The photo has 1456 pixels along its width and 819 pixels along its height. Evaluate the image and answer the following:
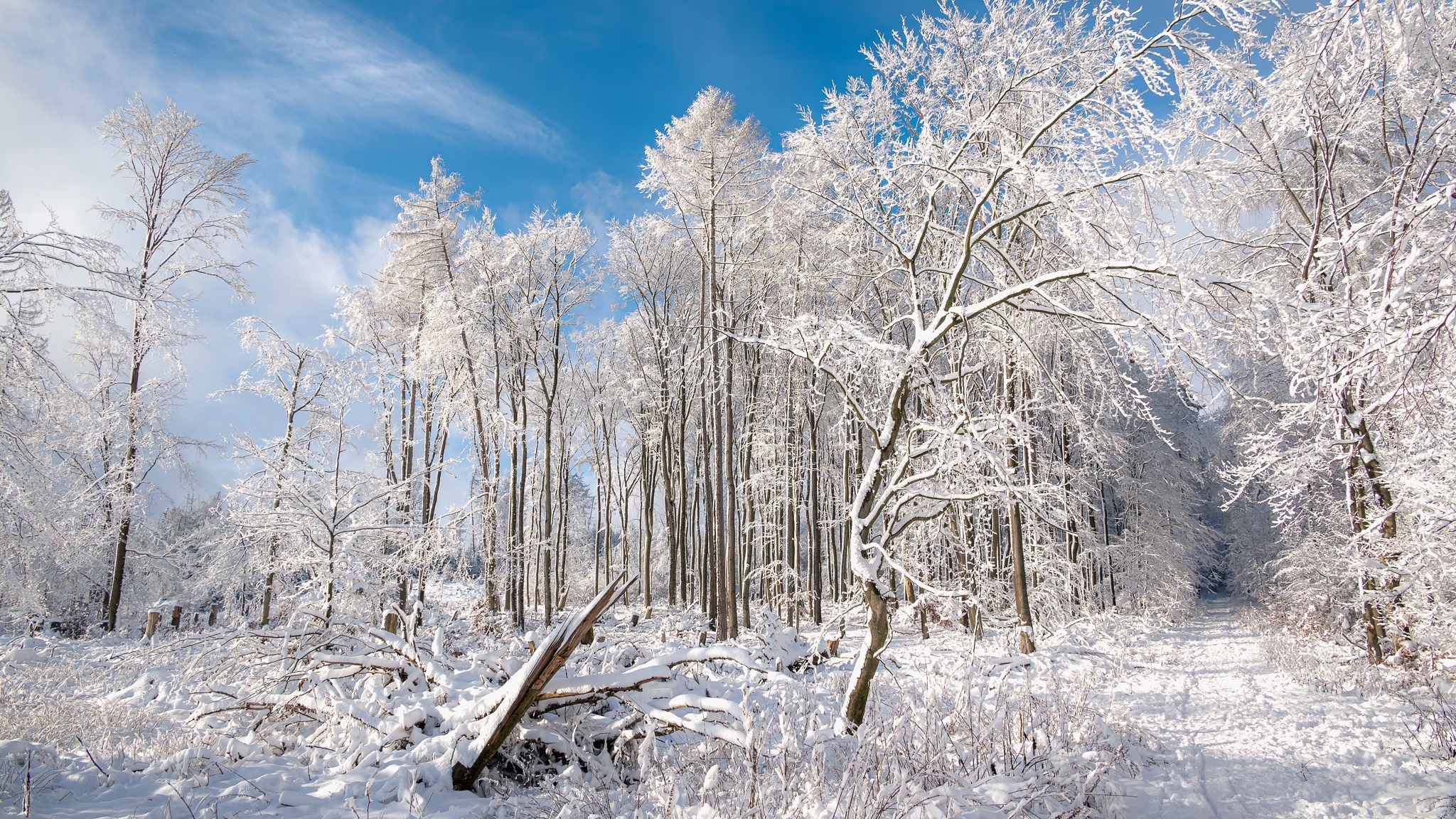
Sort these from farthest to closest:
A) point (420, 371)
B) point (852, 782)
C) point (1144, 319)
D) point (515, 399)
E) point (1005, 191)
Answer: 1. point (515, 399)
2. point (420, 371)
3. point (1005, 191)
4. point (1144, 319)
5. point (852, 782)

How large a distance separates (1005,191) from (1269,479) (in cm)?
488

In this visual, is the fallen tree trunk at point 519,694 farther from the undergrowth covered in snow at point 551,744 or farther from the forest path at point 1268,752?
the forest path at point 1268,752

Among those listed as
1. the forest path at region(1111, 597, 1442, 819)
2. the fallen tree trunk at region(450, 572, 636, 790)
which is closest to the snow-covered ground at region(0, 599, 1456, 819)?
the forest path at region(1111, 597, 1442, 819)

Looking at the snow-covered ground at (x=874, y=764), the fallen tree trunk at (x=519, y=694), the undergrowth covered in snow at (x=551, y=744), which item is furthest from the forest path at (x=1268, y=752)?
the fallen tree trunk at (x=519, y=694)

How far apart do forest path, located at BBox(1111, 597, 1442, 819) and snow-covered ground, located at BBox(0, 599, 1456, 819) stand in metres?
0.02

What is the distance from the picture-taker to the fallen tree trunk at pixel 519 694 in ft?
12.9

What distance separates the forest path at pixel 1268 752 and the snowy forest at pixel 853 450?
57 mm

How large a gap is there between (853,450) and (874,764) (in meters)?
4.56

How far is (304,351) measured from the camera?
46.1ft

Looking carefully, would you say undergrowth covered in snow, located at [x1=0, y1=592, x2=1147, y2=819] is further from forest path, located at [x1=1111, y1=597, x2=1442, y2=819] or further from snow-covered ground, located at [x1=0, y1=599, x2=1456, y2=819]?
forest path, located at [x1=1111, y1=597, x2=1442, y2=819]

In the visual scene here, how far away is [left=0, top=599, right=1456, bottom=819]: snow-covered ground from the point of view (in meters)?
3.25

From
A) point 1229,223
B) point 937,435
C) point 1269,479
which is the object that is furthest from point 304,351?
point 1229,223

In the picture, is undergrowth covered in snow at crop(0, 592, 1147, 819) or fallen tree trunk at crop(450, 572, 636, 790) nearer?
undergrowth covered in snow at crop(0, 592, 1147, 819)

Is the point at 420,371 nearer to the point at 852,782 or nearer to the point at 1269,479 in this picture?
the point at 852,782
